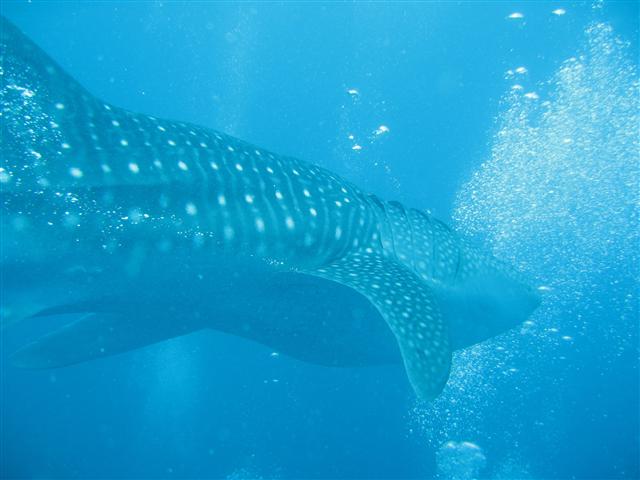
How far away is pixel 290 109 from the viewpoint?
2148cm

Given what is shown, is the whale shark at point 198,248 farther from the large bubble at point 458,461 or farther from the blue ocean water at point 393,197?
the blue ocean water at point 393,197

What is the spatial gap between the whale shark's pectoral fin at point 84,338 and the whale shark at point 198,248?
17 millimetres

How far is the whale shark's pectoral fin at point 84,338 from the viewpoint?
4.76m

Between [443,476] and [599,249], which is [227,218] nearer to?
[443,476]

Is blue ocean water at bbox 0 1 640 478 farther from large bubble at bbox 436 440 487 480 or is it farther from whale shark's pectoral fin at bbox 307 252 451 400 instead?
whale shark's pectoral fin at bbox 307 252 451 400

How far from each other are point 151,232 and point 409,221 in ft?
10.2

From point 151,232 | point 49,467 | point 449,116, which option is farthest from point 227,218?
point 449,116

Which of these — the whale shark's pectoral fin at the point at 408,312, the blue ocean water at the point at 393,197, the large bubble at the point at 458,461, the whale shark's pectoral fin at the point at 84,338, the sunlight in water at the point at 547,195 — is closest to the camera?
the whale shark's pectoral fin at the point at 408,312

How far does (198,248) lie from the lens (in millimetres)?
3568

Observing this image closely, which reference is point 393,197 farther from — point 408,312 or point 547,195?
point 408,312

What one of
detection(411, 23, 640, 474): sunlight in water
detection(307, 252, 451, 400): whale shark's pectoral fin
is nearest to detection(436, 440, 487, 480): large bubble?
detection(411, 23, 640, 474): sunlight in water

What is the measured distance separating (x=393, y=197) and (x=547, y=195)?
6632mm

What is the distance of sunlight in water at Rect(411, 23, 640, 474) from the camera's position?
16656mm

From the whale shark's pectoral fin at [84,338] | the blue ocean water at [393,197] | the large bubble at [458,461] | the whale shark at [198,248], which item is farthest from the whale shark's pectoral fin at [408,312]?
the large bubble at [458,461]
